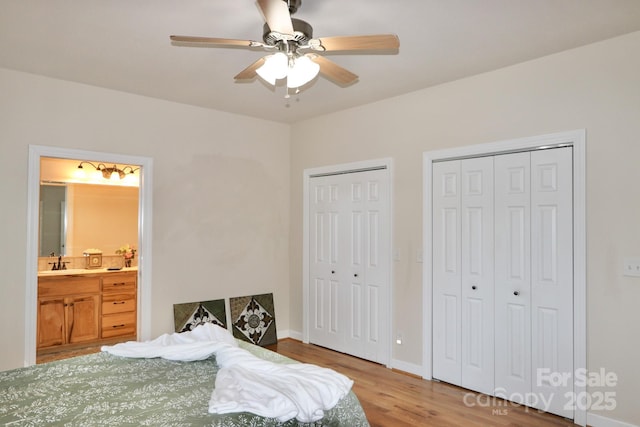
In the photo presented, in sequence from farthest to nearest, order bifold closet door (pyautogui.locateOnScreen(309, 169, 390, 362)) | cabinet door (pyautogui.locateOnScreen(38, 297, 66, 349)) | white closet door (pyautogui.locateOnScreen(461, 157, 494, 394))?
1. cabinet door (pyautogui.locateOnScreen(38, 297, 66, 349))
2. bifold closet door (pyautogui.locateOnScreen(309, 169, 390, 362))
3. white closet door (pyautogui.locateOnScreen(461, 157, 494, 394))

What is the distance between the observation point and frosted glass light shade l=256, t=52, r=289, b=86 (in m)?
2.39

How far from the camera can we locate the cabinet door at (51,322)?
4652 mm

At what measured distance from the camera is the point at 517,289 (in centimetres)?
340

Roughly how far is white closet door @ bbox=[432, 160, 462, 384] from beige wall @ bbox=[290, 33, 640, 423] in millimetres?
170

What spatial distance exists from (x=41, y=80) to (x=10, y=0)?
143cm

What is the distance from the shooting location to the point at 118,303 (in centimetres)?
523

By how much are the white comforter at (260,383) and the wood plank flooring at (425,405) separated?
121cm

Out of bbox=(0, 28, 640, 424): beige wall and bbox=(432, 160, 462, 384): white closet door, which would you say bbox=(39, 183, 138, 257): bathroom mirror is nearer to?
bbox=(0, 28, 640, 424): beige wall

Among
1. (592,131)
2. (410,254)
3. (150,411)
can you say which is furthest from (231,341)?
(592,131)

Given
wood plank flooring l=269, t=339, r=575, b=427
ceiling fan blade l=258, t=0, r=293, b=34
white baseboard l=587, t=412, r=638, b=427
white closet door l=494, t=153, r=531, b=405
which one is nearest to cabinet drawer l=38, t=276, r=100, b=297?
wood plank flooring l=269, t=339, r=575, b=427

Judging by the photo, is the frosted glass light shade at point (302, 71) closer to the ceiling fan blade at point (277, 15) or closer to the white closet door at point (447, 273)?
the ceiling fan blade at point (277, 15)

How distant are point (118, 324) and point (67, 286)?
2.54 ft

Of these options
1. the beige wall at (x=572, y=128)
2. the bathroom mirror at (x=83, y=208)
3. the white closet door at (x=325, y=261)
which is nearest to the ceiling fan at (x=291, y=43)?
the beige wall at (x=572, y=128)

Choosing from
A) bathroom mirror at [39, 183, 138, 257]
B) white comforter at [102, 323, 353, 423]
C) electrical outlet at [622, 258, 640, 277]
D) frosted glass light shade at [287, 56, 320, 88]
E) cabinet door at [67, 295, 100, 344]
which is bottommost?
cabinet door at [67, 295, 100, 344]
